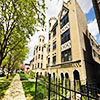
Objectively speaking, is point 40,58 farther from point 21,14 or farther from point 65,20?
point 21,14

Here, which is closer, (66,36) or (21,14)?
(21,14)

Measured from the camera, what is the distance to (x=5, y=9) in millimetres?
6770

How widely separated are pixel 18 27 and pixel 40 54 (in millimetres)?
21270

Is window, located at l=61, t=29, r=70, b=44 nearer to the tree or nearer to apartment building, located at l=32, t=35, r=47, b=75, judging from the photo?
the tree

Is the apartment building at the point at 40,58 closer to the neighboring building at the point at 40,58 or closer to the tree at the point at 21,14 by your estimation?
the neighboring building at the point at 40,58

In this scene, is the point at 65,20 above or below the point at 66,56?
above

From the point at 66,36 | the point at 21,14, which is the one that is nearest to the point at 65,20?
the point at 66,36

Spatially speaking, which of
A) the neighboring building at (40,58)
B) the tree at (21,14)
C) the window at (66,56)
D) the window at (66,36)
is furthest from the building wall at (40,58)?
the tree at (21,14)

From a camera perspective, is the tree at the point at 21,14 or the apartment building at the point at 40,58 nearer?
the tree at the point at 21,14

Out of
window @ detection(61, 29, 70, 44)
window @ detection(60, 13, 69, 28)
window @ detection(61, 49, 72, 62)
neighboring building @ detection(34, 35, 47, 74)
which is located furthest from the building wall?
window @ detection(61, 29, 70, 44)

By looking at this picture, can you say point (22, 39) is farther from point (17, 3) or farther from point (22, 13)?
point (17, 3)

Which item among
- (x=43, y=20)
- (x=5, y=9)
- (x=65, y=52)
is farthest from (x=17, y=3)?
(x=65, y=52)

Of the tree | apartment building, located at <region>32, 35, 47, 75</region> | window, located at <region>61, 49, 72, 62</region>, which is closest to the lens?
the tree

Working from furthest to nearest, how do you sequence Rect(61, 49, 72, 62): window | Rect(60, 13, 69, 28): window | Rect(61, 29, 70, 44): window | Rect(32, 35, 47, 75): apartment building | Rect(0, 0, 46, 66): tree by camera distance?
Rect(32, 35, 47, 75): apartment building, Rect(60, 13, 69, 28): window, Rect(61, 29, 70, 44): window, Rect(61, 49, 72, 62): window, Rect(0, 0, 46, 66): tree
